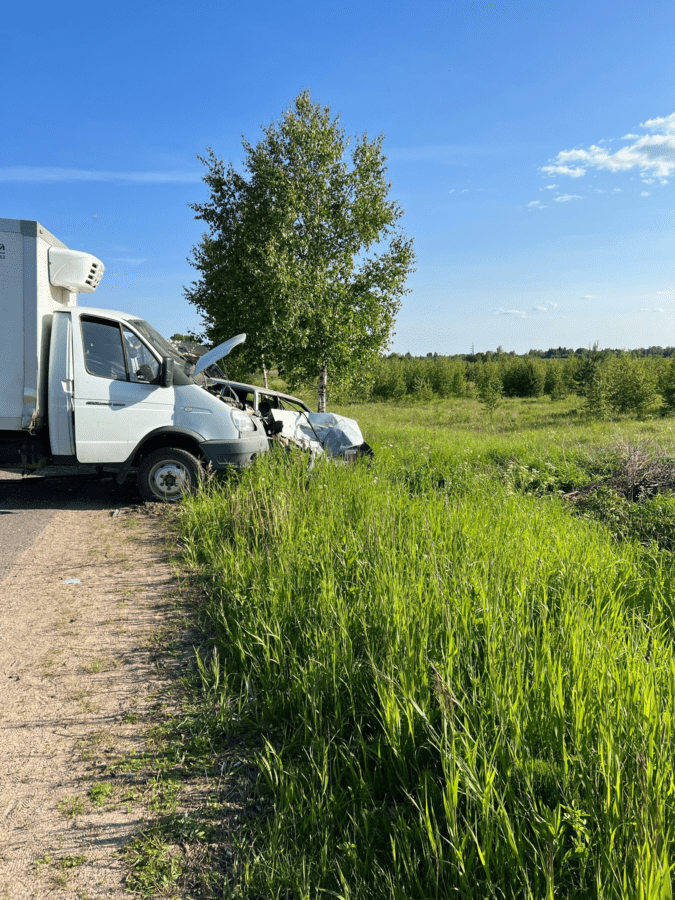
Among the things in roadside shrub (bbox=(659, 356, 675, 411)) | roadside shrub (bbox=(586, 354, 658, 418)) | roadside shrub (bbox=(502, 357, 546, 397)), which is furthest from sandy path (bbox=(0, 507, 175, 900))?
roadside shrub (bbox=(502, 357, 546, 397))

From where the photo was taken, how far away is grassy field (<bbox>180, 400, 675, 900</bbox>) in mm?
1881

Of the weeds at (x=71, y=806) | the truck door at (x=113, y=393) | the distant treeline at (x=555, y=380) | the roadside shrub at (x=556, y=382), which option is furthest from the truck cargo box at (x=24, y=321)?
the roadside shrub at (x=556, y=382)

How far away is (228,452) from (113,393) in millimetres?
1781

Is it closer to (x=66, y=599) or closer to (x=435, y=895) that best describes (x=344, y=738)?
(x=435, y=895)

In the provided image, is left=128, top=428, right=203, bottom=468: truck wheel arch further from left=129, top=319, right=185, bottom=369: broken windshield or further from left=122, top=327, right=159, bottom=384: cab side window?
left=129, top=319, right=185, bottom=369: broken windshield

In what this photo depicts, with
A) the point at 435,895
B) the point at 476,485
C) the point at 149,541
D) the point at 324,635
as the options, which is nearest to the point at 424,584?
the point at 324,635

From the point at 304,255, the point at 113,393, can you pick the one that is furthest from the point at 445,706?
the point at 304,255

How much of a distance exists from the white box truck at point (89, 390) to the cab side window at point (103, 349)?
0.01m

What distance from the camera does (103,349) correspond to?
8.04 m

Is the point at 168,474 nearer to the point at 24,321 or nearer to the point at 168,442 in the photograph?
the point at 168,442

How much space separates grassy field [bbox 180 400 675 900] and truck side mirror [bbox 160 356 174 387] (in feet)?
11.0

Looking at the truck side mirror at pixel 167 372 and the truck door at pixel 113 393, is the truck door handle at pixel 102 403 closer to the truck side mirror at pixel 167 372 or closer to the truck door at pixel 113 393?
the truck door at pixel 113 393

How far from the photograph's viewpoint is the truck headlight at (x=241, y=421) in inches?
332

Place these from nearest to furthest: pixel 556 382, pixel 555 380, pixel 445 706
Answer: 1. pixel 445 706
2. pixel 556 382
3. pixel 555 380
